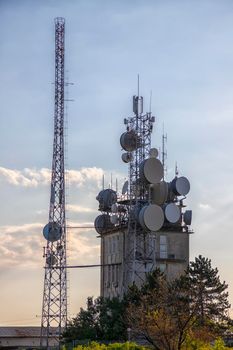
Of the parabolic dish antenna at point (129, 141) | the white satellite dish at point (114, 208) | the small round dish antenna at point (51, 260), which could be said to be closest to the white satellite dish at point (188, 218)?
the white satellite dish at point (114, 208)

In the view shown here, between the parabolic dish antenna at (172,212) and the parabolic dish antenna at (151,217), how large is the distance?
4196mm

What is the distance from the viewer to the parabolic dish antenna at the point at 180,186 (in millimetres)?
78438

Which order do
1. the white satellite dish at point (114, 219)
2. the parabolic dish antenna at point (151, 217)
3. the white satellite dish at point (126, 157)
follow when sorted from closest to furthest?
the parabolic dish antenna at point (151, 217), the white satellite dish at point (126, 157), the white satellite dish at point (114, 219)

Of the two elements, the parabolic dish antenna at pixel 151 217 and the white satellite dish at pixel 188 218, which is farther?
the white satellite dish at pixel 188 218

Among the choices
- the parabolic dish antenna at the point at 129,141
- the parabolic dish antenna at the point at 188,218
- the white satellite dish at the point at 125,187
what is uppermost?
the parabolic dish antenna at the point at 129,141

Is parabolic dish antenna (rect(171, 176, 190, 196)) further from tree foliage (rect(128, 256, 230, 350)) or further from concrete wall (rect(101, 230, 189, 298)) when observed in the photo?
tree foliage (rect(128, 256, 230, 350))

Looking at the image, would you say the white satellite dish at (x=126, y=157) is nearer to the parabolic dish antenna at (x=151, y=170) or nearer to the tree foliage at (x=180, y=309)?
the parabolic dish antenna at (x=151, y=170)

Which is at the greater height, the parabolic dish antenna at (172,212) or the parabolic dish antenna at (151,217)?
the parabolic dish antenna at (172,212)

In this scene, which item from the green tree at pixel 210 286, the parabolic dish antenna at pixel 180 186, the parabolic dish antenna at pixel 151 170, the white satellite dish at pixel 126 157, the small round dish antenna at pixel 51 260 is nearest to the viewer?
the green tree at pixel 210 286

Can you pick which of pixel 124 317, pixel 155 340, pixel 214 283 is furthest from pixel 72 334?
pixel 155 340

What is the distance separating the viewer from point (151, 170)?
72312 mm

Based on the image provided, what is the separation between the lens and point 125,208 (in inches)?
3086

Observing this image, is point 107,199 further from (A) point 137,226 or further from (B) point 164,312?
(B) point 164,312

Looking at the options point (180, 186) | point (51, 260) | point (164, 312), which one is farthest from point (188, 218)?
point (164, 312)
